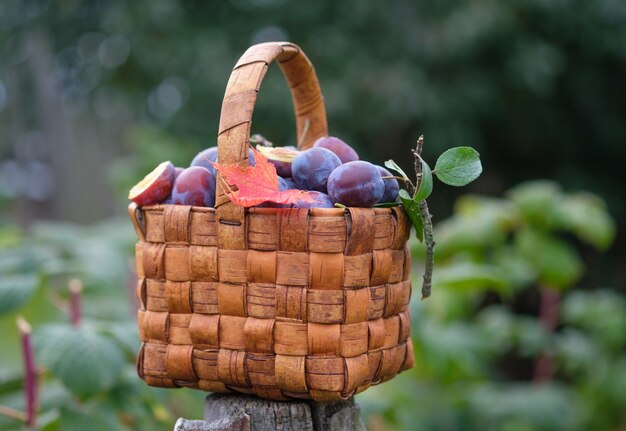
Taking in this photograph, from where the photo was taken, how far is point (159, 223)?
2.92 feet

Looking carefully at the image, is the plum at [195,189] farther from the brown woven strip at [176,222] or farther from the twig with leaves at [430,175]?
the twig with leaves at [430,175]

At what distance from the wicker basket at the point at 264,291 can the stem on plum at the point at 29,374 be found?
0.38 m

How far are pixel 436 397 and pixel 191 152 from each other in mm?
2494

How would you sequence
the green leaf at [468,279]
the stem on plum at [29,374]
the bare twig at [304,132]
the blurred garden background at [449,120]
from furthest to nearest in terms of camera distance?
the blurred garden background at [449,120] < the green leaf at [468,279] < the stem on plum at [29,374] < the bare twig at [304,132]

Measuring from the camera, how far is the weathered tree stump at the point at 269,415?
842 mm

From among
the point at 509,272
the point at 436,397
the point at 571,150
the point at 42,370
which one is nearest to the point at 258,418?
the point at 42,370

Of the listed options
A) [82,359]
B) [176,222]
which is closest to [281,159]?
[176,222]

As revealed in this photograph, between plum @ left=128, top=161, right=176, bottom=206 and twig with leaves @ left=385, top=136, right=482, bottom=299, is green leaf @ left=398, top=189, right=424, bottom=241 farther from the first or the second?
plum @ left=128, top=161, right=176, bottom=206

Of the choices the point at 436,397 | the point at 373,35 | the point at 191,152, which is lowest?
the point at 436,397

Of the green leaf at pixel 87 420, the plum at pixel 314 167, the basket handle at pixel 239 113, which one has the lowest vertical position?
the green leaf at pixel 87 420

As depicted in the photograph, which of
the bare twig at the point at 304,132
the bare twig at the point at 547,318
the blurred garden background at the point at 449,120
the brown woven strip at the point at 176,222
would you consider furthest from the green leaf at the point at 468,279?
the bare twig at the point at 547,318

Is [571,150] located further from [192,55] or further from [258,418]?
[258,418]

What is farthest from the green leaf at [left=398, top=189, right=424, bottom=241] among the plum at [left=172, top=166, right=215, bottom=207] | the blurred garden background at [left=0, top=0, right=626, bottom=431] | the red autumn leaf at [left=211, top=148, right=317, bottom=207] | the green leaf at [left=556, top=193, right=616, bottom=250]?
the green leaf at [left=556, top=193, right=616, bottom=250]

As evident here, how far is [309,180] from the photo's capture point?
864 mm
